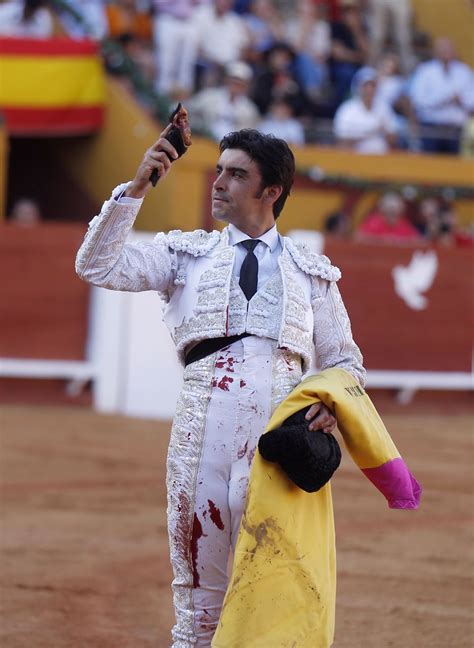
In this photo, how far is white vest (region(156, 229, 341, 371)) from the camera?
3.32 metres

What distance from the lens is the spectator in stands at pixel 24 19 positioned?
464 inches

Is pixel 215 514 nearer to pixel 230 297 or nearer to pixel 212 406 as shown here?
pixel 212 406

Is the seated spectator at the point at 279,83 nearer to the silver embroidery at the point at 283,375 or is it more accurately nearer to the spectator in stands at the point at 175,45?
the spectator in stands at the point at 175,45

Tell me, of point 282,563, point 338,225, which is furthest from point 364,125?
point 282,563

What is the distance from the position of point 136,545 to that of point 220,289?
114 inches

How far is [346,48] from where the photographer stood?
13.4 m

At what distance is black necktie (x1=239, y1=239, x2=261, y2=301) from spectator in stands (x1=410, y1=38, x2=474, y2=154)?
10.0 meters

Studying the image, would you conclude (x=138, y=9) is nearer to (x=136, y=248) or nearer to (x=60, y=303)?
(x=60, y=303)

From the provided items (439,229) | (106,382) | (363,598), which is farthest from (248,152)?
(439,229)

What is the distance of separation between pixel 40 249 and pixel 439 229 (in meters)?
3.92

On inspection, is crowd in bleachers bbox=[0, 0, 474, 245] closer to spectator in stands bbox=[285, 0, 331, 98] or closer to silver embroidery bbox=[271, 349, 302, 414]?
spectator in stands bbox=[285, 0, 331, 98]

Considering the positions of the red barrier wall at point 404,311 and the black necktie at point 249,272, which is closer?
the black necktie at point 249,272

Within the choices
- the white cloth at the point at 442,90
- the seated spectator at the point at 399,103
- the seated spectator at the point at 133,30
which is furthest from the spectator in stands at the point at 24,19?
the white cloth at the point at 442,90

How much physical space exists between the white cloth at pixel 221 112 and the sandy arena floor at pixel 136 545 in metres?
3.30
